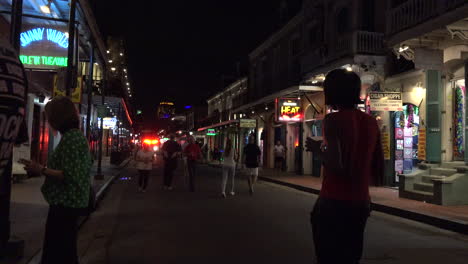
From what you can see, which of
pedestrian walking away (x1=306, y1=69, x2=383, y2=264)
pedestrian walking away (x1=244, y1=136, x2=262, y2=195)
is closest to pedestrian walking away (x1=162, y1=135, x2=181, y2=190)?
pedestrian walking away (x1=244, y1=136, x2=262, y2=195)

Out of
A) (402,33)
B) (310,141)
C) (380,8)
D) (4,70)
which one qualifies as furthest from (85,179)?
(380,8)

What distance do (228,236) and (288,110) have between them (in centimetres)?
1649

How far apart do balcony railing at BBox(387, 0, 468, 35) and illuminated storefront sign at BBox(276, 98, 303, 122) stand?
390 inches

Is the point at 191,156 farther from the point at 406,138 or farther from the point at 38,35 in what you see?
the point at 406,138

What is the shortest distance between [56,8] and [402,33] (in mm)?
11300

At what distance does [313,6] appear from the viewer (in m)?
21.9

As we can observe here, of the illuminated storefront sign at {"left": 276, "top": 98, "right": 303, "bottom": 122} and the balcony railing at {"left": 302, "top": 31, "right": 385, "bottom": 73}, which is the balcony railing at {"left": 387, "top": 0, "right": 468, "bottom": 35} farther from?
the illuminated storefront sign at {"left": 276, "top": 98, "right": 303, "bottom": 122}

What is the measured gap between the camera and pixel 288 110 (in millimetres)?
23219

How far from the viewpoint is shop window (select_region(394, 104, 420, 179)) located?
602 inches

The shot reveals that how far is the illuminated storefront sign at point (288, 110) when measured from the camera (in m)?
23.0

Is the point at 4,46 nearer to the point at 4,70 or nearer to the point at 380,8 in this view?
the point at 4,70

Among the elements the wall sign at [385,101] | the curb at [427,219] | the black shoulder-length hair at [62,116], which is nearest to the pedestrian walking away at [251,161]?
the curb at [427,219]

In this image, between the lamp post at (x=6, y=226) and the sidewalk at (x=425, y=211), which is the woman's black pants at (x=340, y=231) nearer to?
the lamp post at (x=6, y=226)

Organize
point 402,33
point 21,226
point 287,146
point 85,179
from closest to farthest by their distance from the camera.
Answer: point 85,179 < point 21,226 < point 402,33 < point 287,146
